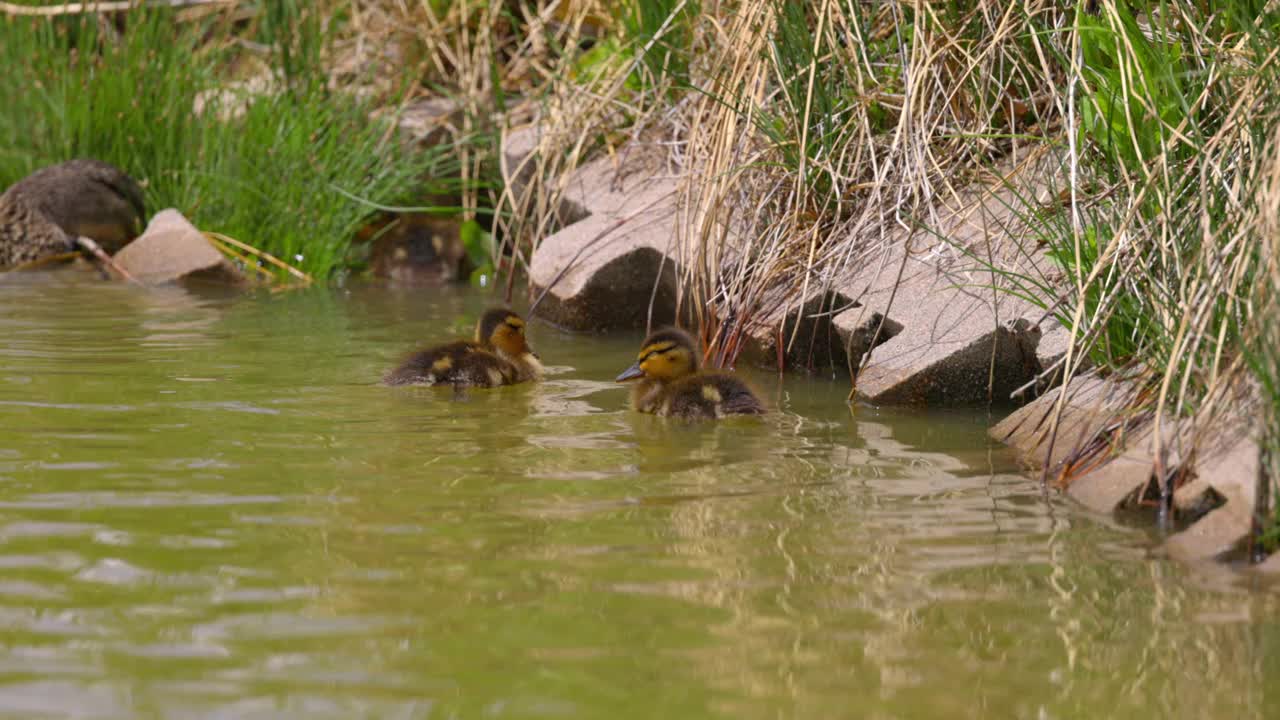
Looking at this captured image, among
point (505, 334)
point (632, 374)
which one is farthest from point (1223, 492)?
point (505, 334)

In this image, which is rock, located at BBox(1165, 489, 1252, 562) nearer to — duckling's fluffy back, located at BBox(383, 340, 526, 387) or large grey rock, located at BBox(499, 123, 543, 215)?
duckling's fluffy back, located at BBox(383, 340, 526, 387)

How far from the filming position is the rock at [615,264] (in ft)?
26.1

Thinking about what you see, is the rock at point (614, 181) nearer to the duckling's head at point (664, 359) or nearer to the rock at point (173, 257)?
the duckling's head at point (664, 359)

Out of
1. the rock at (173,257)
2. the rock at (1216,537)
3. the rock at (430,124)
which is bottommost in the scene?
the rock at (1216,537)

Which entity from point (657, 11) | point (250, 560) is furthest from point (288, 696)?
point (657, 11)

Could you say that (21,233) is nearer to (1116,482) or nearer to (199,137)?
(199,137)

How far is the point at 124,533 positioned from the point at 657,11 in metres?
4.96

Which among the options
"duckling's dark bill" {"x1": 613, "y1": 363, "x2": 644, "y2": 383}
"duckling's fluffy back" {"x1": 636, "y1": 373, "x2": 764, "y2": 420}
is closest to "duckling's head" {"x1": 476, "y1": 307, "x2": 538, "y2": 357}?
"duckling's dark bill" {"x1": 613, "y1": 363, "x2": 644, "y2": 383}

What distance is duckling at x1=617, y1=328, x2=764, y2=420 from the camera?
227 inches

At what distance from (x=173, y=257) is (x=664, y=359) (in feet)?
16.1

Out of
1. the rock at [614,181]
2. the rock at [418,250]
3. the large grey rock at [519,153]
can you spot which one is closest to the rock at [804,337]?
the rock at [614,181]

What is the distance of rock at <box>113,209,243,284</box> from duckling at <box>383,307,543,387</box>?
12.2 feet

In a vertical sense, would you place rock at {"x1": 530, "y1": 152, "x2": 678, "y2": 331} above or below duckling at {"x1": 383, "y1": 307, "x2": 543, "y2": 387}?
above

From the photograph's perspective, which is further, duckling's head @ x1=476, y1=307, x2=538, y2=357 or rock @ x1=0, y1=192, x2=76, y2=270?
rock @ x1=0, y1=192, x2=76, y2=270
